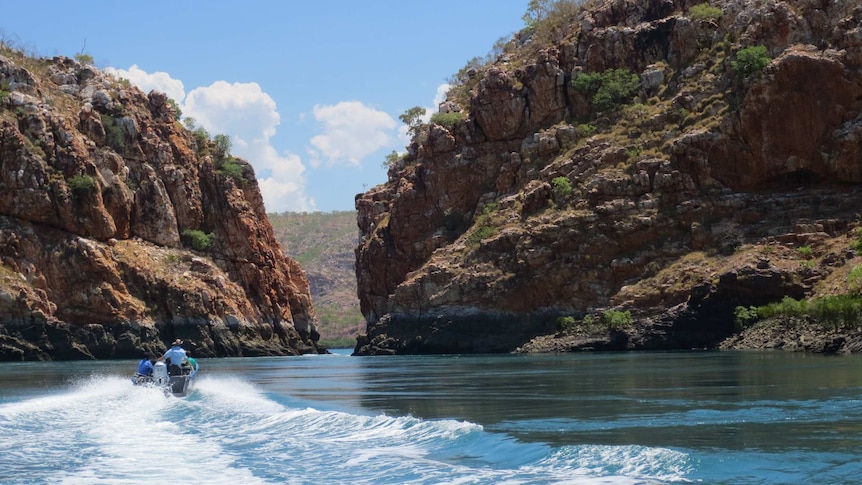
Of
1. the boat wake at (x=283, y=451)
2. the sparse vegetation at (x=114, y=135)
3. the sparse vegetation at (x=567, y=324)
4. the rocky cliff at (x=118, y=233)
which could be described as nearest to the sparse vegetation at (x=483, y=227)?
the sparse vegetation at (x=567, y=324)

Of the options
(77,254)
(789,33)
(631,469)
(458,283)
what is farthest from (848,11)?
(631,469)

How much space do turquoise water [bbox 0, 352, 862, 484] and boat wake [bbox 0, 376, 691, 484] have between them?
0.06 m

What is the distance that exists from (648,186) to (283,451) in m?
82.6

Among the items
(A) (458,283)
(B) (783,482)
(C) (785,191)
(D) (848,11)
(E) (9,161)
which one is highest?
(D) (848,11)

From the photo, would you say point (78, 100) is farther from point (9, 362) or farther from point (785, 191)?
point (785, 191)

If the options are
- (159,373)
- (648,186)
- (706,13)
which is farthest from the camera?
(706,13)

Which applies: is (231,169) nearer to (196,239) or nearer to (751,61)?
(196,239)

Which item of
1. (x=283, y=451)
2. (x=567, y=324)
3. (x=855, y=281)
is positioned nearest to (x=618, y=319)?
(x=567, y=324)

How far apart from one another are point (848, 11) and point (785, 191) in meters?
18.4

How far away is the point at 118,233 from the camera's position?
412 feet

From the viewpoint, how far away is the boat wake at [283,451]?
21.1m

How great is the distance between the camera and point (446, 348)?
10588cm

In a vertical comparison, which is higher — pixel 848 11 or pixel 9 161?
pixel 848 11

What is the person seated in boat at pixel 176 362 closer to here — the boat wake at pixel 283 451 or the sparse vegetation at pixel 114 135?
the boat wake at pixel 283 451
